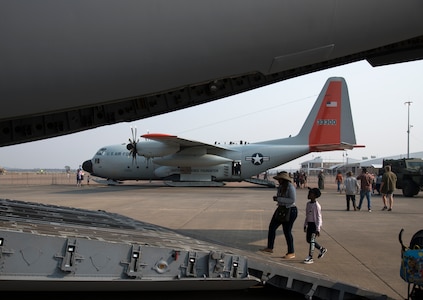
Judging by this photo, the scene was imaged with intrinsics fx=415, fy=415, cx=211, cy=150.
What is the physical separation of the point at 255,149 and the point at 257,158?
0.61 m

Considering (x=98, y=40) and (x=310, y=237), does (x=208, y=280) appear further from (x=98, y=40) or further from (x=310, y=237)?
(x=310, y=237)

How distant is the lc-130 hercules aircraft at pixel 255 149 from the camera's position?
24.9 meters

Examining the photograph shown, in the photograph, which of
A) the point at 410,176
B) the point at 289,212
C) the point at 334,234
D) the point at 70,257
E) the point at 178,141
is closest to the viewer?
the point at 70,257

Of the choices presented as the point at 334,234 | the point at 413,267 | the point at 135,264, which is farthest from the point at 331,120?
the point at 135,264

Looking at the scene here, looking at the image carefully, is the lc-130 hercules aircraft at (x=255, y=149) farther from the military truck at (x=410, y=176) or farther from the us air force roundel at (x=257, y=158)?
the military truck at (x=410, y=176)

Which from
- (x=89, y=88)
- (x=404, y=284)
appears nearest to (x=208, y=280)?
(x=89, y=88)

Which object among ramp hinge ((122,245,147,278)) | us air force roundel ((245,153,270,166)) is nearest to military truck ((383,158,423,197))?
us air force roundel ((245,153,270,166))

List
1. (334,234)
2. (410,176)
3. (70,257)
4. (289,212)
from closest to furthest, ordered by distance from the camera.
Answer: (70,257) → (289,212) → (334,234) → (410,176)

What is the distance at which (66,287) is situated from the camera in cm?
356

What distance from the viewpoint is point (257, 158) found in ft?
84.9

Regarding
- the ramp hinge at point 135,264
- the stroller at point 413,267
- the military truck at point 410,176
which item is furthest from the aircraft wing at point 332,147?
the ramp hinge at point 135,264

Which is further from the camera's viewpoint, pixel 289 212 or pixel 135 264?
pixel 289 212

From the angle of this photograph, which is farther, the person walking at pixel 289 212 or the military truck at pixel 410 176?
the military truck at pixel 410 176

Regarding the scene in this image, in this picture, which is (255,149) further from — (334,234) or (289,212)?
(289,212)
